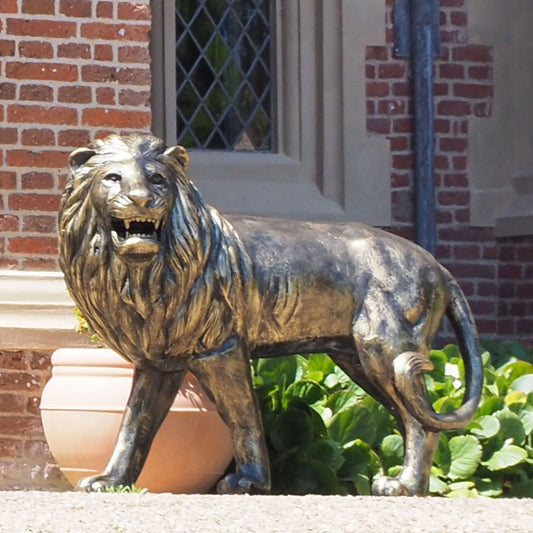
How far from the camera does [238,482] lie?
16.3 feet

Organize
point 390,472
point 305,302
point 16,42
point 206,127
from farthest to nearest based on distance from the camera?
1. point 206,127
2. point 16,42
3. point 390,472
4. point 305,302

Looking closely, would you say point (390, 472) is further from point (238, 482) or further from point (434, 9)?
point (434, 9)

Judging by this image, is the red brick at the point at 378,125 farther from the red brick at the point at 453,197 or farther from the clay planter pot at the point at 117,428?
the clay planter pot at the point at 117,428

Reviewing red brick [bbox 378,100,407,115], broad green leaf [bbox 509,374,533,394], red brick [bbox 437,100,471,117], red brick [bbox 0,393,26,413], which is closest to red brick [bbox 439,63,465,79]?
red brick [bbox 437,100,471,117]

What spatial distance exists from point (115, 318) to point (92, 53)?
191 cm

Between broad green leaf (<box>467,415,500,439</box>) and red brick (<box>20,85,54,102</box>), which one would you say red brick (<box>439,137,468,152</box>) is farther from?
red brick (<box>20,85,54,102</box>)

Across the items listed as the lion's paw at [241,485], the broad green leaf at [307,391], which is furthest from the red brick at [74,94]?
the lion's paw at [241,485]

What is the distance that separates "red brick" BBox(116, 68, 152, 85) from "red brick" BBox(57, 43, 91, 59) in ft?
0.50

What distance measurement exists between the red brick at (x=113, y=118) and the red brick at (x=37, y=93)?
0.16m

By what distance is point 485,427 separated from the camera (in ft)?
20.0

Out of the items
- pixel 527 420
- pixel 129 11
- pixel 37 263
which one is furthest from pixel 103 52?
pixel 527 420

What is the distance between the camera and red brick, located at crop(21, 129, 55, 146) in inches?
252

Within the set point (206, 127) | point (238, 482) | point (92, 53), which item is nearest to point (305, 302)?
point (238, 482)

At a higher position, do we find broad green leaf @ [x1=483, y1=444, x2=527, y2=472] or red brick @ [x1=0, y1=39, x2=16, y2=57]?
red brick @ [x1=0, y1=39, x2=16, y2=57]
